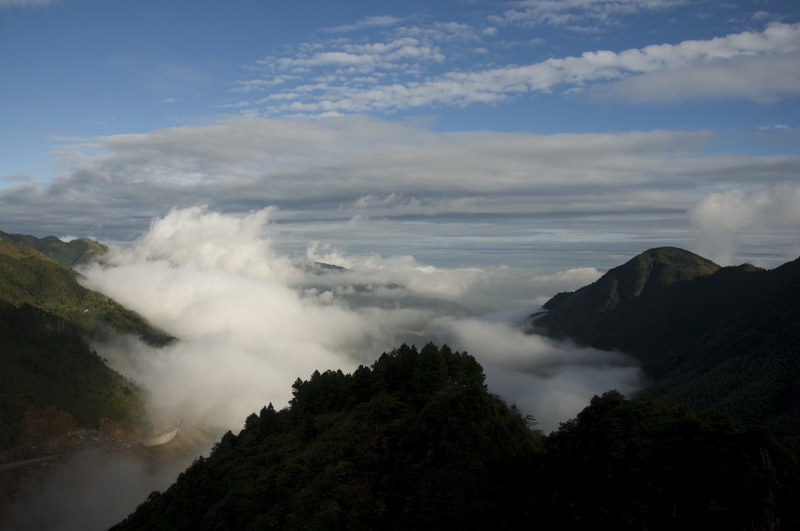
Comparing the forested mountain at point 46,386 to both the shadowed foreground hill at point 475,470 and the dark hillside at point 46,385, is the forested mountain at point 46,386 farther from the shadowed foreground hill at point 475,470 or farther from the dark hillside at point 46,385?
the shadowed foreground hill at point 475,470

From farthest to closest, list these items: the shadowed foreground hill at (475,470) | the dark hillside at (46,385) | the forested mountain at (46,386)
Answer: the dark hillside at (46,385)
the forested mountain at (46,386)
the shadowed foreground hill at (475,470)

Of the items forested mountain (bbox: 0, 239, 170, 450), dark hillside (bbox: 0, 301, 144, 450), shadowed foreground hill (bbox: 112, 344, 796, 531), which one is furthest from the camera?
dark hillside (bbox: 0, 301, 144, 450)

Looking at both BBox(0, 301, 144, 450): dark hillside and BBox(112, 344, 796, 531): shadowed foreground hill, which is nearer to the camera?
BBox(112, 344, 796, 531): shadowed foreground hill

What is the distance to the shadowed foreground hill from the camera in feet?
85.4

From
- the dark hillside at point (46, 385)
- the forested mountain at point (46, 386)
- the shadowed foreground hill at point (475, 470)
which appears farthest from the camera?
the dark hillside at point (46, 385)

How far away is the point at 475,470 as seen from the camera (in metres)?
34.0

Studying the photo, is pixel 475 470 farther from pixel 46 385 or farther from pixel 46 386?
pixel 46 385

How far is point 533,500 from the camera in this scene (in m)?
30.7

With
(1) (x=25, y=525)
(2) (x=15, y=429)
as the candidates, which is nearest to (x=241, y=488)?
(1) (x=25, y=525)

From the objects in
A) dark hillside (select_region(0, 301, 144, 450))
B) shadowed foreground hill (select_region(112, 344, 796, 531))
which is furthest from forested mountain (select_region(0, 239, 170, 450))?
shadowed foreground hill (select_region(112, 344, 796, 531))

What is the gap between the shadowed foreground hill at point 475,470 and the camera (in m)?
26.0

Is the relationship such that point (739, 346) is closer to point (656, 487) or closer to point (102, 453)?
point (656, 487)

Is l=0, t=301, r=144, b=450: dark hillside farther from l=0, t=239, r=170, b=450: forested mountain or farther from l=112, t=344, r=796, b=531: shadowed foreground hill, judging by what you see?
l=112, t=344, r=796, b=531: shadowed foreground hill

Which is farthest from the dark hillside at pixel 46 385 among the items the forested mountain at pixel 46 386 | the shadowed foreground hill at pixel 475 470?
the shadowed foreground hill at pixel 475 470
